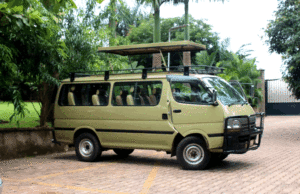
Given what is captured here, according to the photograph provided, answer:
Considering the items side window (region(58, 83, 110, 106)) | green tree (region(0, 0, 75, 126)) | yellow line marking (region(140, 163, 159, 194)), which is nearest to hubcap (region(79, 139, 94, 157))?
side window (region(58, 83, 110, 106))

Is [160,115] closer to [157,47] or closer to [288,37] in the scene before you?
[157,47]

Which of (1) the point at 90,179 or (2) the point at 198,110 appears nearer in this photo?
(1) the point at 90,179

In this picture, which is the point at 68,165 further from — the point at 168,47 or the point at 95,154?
the point at 168,47

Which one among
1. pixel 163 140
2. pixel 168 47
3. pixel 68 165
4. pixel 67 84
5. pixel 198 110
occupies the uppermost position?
pixel 168 47

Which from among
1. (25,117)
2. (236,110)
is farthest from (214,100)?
(25,117)

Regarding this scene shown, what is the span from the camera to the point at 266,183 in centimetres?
735

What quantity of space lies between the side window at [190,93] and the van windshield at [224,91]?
7.8 inches

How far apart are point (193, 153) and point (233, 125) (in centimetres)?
108

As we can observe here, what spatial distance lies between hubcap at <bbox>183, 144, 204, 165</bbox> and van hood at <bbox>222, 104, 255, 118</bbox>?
0.96 metres

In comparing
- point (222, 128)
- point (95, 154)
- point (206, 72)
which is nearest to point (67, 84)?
point (95, 154)

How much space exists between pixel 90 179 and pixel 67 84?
3.74 m

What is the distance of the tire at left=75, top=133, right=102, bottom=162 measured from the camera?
10.3 m

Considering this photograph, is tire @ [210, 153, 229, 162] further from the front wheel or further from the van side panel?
the van side panel

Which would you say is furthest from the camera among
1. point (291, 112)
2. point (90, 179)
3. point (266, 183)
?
point (291, 112)
